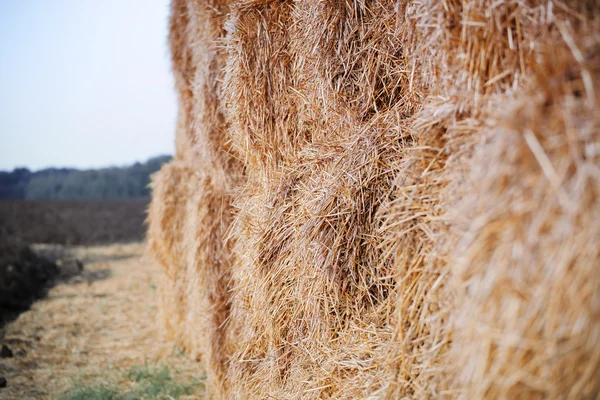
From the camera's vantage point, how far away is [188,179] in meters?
4.26

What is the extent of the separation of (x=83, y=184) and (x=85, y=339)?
23.5m

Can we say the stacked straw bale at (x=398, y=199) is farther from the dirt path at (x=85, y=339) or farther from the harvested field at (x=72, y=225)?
the harvested field at (x=72, y=225)

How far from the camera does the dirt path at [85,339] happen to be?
11.9ft

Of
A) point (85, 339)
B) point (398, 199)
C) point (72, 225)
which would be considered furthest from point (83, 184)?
point (398, 199)

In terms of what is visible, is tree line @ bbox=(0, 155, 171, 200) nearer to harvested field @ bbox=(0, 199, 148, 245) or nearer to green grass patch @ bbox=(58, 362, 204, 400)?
harvested field @ bbox=(0, 199, 148, 245)

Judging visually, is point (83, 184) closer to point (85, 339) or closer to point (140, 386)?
point (85, 339)

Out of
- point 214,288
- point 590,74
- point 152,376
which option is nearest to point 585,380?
point 590,74

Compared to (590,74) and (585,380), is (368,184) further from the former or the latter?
(585,380)

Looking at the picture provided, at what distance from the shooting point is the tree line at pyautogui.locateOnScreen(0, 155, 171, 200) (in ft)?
81.1

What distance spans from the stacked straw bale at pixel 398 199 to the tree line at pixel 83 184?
905 inches

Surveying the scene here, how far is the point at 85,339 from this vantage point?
14.8ft

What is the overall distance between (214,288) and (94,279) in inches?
183

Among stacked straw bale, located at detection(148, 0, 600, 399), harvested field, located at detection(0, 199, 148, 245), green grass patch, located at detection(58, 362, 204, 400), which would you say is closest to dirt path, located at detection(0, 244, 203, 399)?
green grass patch, located at detection(58, 362, 204, 400)

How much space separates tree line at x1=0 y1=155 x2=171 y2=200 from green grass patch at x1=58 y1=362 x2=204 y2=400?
22.1 meters
